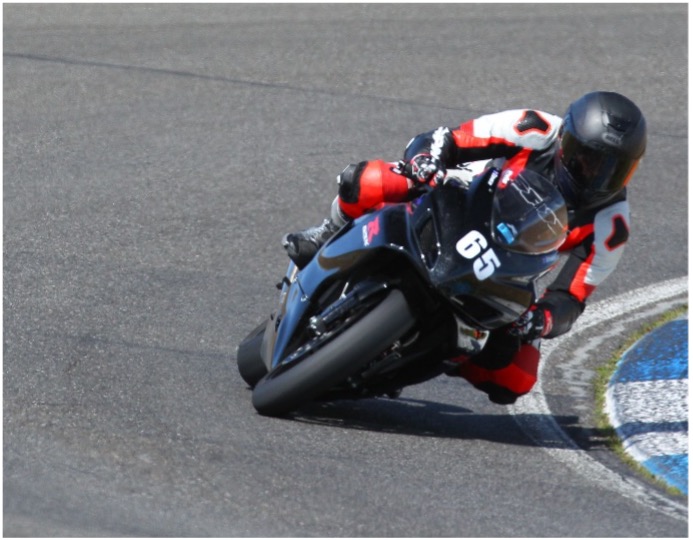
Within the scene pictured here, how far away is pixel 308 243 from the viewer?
6258 mm

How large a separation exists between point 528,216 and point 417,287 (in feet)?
1.66

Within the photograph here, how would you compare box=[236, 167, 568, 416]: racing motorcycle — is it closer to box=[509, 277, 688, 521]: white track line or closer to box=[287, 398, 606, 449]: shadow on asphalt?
box=[287, 398, 606, 449]: shadow on asphalt

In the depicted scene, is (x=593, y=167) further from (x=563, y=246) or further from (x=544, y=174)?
(x=563, y=246)

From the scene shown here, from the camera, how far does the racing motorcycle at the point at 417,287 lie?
5410mm

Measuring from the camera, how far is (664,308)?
7980mm

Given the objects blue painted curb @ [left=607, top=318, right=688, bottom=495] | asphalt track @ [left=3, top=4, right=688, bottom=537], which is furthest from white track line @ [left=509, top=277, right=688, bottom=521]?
blue painted curb @ [left=607, top=318, right=688, bottom=495]

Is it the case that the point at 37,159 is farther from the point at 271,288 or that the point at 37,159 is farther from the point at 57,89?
the point at 271,288

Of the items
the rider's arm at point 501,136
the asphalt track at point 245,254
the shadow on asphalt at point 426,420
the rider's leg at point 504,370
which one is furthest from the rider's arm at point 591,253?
the asphalt track at point 245,254

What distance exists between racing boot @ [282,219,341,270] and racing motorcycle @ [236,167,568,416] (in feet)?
1.16

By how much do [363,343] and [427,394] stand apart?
128 centimetres

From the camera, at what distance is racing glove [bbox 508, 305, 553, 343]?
5832 millimetres

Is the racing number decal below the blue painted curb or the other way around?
the other way around

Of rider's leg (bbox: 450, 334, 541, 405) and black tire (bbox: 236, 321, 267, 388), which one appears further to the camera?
black tire (bbox: 236, 321, 267, 388)

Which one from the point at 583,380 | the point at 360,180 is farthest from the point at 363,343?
the point at 583,380
